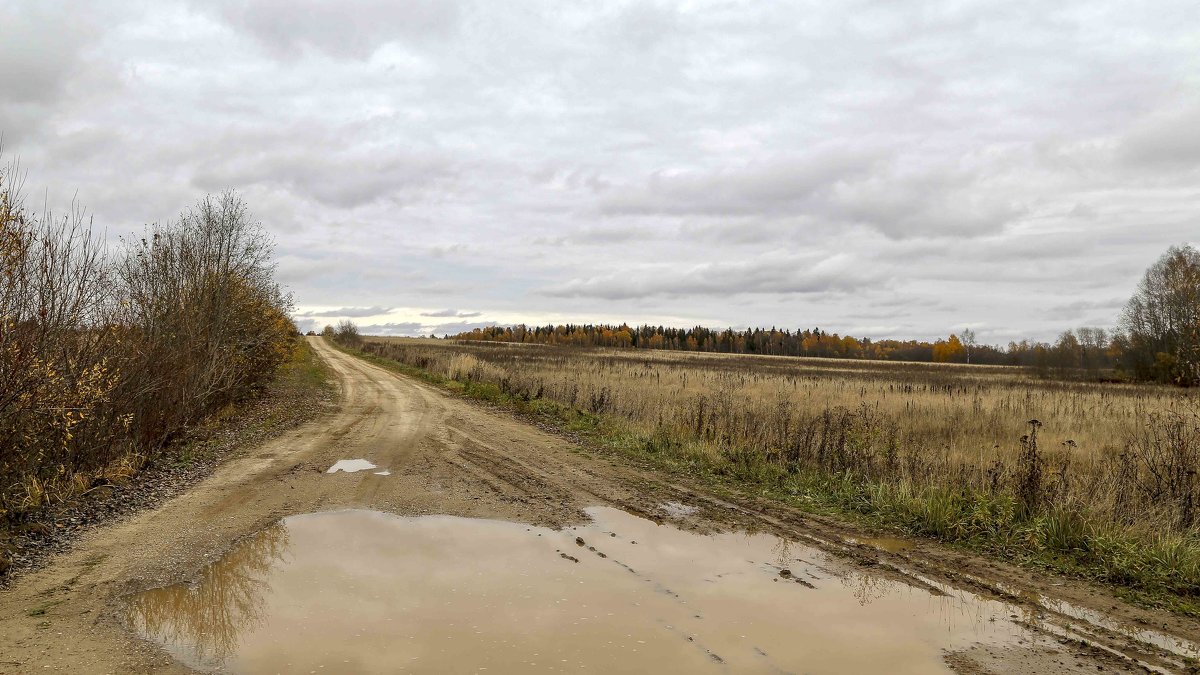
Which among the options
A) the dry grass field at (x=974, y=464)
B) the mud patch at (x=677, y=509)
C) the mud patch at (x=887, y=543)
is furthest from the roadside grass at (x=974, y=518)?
the mud patch at (x=677, y=509)

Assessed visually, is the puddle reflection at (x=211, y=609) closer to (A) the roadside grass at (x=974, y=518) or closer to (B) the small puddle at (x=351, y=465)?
(B) the small puddle at (x=351, y=465)

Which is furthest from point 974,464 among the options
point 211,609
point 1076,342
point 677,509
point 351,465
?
point 1076,342

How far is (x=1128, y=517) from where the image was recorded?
760 centimetres

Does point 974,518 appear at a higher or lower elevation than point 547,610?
higher

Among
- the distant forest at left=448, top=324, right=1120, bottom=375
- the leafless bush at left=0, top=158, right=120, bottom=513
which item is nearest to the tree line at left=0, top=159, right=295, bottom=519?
the leafless bush at left=0, top=158, right=120, bottom=513

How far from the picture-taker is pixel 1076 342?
176 feet

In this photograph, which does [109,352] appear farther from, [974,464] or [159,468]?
[974,464]

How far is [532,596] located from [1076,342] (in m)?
61.9

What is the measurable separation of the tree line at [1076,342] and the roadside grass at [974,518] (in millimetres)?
3051

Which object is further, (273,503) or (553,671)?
(273,503)

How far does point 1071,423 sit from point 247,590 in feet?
60.3

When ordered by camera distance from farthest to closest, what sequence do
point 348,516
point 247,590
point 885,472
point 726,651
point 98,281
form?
point 885,472, point 98,281, point 348,516, point 247,590, point 726,651

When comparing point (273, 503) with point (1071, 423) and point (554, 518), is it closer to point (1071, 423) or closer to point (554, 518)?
point (554, 518)

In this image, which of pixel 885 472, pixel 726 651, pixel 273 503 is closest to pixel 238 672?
pixel 726 651
